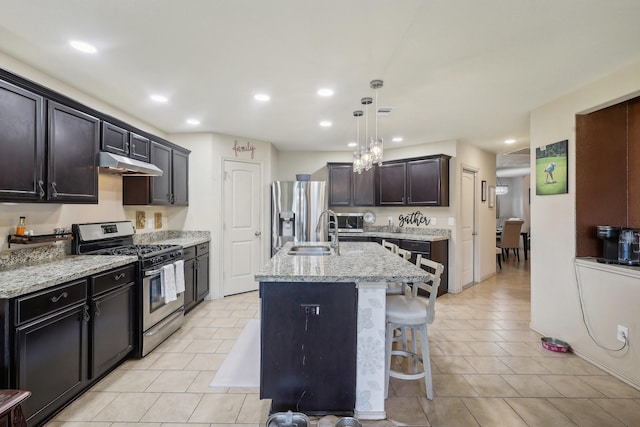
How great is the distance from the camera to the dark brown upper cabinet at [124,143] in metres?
2.63

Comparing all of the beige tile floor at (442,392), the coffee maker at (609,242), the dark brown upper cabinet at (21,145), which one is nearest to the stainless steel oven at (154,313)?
the beige tile floor at (442,392)

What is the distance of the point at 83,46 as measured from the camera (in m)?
2.01

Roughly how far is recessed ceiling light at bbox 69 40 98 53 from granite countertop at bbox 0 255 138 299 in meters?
1.52

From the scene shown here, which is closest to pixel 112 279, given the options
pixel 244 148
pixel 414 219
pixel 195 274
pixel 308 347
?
pixel 195 274

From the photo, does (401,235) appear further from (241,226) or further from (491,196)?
(241,226)

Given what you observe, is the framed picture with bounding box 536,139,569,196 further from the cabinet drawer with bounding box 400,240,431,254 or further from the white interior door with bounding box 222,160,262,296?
the white interior door with bounding box 222,160,262,296

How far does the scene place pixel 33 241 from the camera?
2.18 meters

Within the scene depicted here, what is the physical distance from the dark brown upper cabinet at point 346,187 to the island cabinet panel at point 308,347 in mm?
3578

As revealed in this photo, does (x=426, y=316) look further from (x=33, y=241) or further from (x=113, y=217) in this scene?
(x=113, y=217)

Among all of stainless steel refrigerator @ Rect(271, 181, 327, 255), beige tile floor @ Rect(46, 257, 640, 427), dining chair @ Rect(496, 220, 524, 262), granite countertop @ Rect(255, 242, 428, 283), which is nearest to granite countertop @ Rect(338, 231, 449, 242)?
stainless steel refrigerator @ Rect(271, 181, 327, 255)

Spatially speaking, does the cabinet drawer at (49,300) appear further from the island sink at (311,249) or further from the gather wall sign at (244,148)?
the gather wall sign at (244,148)

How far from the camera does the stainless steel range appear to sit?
256 centimetres

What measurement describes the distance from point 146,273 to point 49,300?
862mm

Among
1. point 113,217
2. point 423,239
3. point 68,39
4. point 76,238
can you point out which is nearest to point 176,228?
point 113,217
